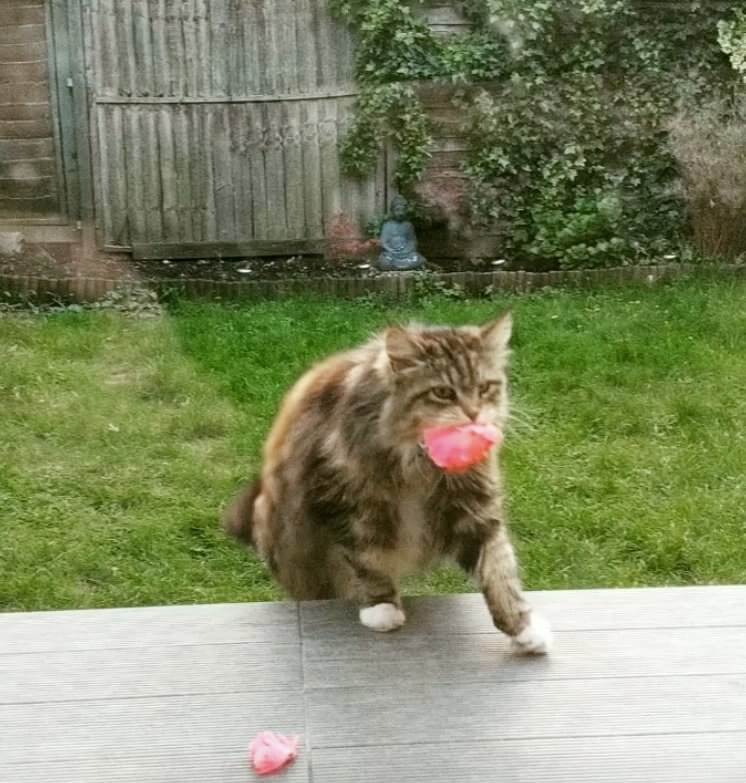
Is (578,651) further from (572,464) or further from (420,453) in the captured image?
(572,464)

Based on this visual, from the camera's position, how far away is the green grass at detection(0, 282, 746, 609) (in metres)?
3.22

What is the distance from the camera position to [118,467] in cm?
384

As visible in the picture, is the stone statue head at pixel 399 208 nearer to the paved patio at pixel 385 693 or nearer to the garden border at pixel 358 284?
the garden border at pixel 358 284

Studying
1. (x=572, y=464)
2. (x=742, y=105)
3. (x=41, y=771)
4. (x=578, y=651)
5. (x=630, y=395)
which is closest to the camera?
(x=41, y=771)

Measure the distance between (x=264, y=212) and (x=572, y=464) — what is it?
333cm

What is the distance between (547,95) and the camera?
6.55 meters

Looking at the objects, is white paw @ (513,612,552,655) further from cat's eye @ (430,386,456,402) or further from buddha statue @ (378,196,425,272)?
buddha statue @ (378,196,425,272)

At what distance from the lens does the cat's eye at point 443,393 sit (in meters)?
2.06

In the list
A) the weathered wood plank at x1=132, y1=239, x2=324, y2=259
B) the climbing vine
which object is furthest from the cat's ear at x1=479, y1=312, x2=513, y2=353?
the weathered wood plank at x1=132, y1=239, x2=324, y2=259

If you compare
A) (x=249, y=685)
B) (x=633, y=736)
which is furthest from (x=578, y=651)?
(x=249, y=685)

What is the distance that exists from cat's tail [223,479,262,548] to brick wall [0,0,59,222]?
4.25 metres

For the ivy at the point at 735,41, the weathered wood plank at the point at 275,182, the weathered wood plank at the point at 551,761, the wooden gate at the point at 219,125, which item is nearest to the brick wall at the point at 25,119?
the wooden gate at the point at 219,125

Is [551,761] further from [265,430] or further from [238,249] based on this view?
[238,249]

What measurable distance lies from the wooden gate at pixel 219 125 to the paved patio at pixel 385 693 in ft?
15.0
